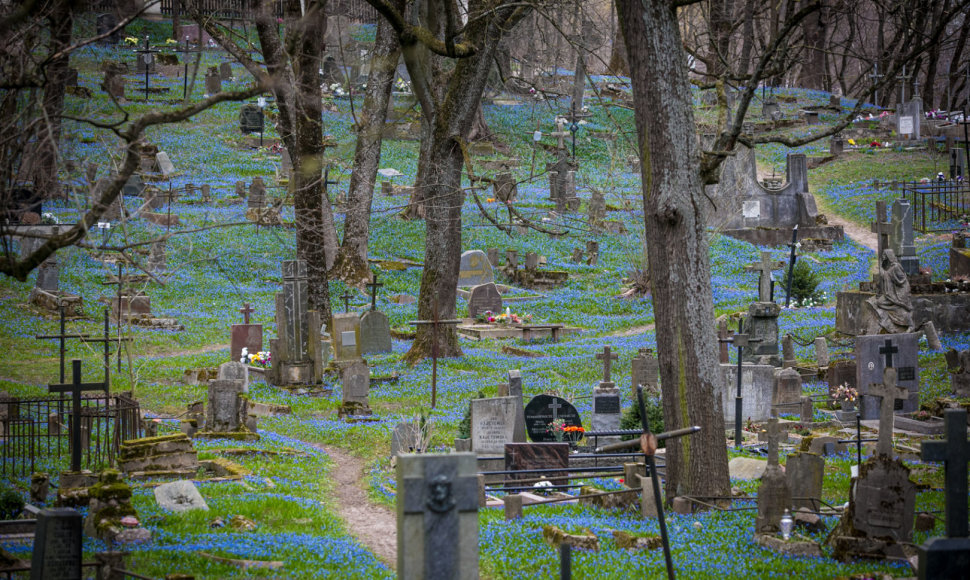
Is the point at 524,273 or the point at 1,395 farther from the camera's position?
the point at 524,273

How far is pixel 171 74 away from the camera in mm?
57750

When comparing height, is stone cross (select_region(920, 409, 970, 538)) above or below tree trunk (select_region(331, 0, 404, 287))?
below

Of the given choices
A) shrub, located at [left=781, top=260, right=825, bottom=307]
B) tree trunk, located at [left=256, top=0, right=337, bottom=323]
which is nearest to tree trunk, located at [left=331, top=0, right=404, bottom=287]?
tree trunk, located at [left=256, top=0, right=337, bottom=323]

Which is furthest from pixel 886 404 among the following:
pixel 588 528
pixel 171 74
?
pixel 171 74

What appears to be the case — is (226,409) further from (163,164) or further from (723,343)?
(163,164)

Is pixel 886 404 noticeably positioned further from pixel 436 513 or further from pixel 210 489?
pixel 210 489

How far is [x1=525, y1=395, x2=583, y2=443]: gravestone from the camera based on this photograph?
15578 mm

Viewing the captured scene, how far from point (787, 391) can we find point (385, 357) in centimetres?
957

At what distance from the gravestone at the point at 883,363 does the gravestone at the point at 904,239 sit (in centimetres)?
981

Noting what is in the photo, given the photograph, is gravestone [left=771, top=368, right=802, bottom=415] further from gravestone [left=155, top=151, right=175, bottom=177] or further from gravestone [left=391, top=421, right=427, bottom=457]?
gravestone [left=155, top=151, right=175, bottom=177]

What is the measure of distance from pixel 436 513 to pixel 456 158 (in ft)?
53.5

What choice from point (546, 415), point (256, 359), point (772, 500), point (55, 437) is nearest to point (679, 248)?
point (772, 500)

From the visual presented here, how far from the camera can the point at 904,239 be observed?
26.8m

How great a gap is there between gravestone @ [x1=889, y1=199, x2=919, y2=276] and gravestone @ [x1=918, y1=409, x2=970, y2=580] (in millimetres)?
20160
